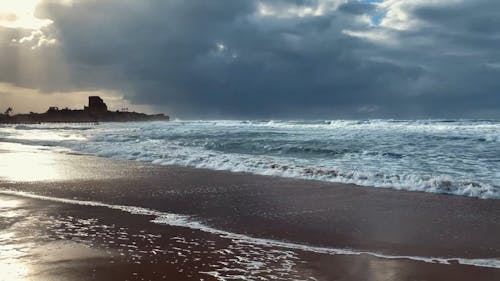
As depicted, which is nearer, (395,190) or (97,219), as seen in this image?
(97,219)

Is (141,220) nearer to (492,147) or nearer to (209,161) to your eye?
(209,161)

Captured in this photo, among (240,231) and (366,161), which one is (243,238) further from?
(366,161)

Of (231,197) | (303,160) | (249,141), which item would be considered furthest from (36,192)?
(249,141)

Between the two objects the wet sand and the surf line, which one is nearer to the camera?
the wet sand

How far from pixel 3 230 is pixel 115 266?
2316mm

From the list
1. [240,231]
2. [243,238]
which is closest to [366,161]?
[240,231]

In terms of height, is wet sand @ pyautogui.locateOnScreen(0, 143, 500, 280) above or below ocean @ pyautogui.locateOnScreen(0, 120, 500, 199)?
below

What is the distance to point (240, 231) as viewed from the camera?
650 cm

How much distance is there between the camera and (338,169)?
41.0ft

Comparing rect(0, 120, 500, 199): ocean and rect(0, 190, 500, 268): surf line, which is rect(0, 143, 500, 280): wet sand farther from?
rect(0, 120, 500, 199): ocean

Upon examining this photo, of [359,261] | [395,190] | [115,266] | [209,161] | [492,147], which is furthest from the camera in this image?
[492,147]

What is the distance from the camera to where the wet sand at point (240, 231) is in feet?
15.5

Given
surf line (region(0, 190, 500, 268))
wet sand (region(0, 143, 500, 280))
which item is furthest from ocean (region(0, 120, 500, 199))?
surf line (region(0, 190, 500, 268))

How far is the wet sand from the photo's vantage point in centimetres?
473
